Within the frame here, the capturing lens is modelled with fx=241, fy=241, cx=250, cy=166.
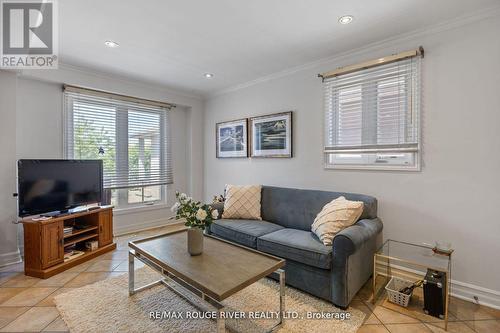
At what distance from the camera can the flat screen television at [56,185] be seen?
8.48 ft

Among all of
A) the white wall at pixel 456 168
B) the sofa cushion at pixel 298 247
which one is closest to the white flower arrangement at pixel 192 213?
the sofa cushion at pixel 298 247

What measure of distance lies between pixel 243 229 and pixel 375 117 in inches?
75.1

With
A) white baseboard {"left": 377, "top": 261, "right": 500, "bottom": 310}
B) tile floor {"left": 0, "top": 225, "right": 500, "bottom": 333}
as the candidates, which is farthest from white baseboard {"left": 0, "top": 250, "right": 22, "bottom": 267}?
white baseboard {"left": 377, "top": 261, "right": 500, "bottom": 310}

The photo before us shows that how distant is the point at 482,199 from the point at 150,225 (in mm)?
4427

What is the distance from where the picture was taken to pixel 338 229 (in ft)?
7.21

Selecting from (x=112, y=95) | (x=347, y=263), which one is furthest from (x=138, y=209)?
(x=347, y=263)

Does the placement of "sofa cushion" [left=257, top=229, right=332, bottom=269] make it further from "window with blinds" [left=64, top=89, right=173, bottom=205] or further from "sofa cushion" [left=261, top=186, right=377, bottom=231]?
"window with blinds" [left=64, top=89, right=173, bottom=205]

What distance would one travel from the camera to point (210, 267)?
173cm

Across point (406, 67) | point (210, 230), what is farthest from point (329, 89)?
point (210, 230)

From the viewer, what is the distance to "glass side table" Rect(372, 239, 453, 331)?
203 centimetres

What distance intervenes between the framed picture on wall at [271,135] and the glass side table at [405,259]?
1.63 metres

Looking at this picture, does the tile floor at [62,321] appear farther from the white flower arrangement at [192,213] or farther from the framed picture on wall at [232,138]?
the framed picture on wall at [232,138]

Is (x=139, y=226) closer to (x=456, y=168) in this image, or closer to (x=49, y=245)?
(x=49, y=245)

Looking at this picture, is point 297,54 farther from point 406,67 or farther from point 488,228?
point 488,228
